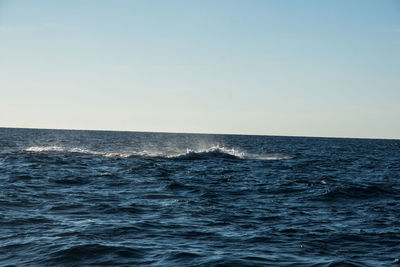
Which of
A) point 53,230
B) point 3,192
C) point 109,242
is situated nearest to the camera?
point 109,242

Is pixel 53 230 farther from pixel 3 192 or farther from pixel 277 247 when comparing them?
pixel 3 192

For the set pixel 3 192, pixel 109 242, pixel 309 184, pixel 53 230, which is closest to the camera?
pixel 109 242

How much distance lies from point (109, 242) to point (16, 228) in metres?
3.33

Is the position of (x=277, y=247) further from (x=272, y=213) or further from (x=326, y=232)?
(x=272, y=213)

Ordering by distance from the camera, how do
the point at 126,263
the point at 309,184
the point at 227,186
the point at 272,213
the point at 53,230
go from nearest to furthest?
1. the point at 126,263
2. the point at 53,230
3. the point at 272,213
4. the point at 227,186
5. the point at 309,184

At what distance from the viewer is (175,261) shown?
10.1m

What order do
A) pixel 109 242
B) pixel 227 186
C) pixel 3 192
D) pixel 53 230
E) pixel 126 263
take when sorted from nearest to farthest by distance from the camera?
1. pixel 126 263
2. pixel 109 242
3. pixel 53 230
4. pixel 3 192
5. pixel 227 186

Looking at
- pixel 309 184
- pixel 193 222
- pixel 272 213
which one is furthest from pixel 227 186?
pixel 193 222

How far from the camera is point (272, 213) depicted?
1619cm

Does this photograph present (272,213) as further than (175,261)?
Yes

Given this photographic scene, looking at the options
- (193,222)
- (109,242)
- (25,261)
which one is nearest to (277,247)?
(193,222)

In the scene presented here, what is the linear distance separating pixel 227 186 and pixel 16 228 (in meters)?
13.1

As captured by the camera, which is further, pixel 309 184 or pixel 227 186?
pixel 309 184

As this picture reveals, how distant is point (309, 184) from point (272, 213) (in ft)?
32.8
